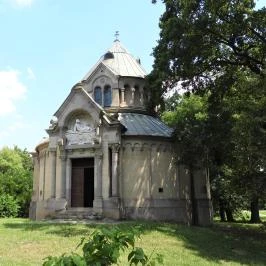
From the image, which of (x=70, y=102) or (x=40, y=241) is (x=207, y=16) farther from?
(x=40, y=241)

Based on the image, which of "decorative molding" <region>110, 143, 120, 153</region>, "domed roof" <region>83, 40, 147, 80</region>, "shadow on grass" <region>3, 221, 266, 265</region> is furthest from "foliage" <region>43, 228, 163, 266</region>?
"domed roof" <region>83, 40, 147, 80</region>

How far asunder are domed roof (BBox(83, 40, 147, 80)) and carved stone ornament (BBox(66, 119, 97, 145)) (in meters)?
5.67

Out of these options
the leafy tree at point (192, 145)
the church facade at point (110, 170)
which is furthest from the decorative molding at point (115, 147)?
Result: the leafy tree at point (192, 145)

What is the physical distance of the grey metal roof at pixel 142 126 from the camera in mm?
24891

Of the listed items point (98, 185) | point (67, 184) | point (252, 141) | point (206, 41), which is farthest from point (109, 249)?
point (67, 184)

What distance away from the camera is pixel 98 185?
2373cm

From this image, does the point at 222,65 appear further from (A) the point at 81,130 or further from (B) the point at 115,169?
(A) the point at 81,130

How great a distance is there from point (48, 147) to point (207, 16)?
13.8 meters

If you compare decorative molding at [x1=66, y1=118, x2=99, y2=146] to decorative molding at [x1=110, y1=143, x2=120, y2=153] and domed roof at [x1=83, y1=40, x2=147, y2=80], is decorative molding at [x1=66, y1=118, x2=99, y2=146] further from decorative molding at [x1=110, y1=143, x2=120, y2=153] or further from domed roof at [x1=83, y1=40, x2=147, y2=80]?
domed roof at [x1=83, y1=40, x2=147, y2=80]

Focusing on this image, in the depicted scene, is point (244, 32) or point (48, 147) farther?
point (48, 147)

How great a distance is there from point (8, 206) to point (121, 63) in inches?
666

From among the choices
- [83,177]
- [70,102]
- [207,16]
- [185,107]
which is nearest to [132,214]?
[83,177]

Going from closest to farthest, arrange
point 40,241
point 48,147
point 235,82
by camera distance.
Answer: point 40,241 < point 235,82 < point 48,147

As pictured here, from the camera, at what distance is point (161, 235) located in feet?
55.6
